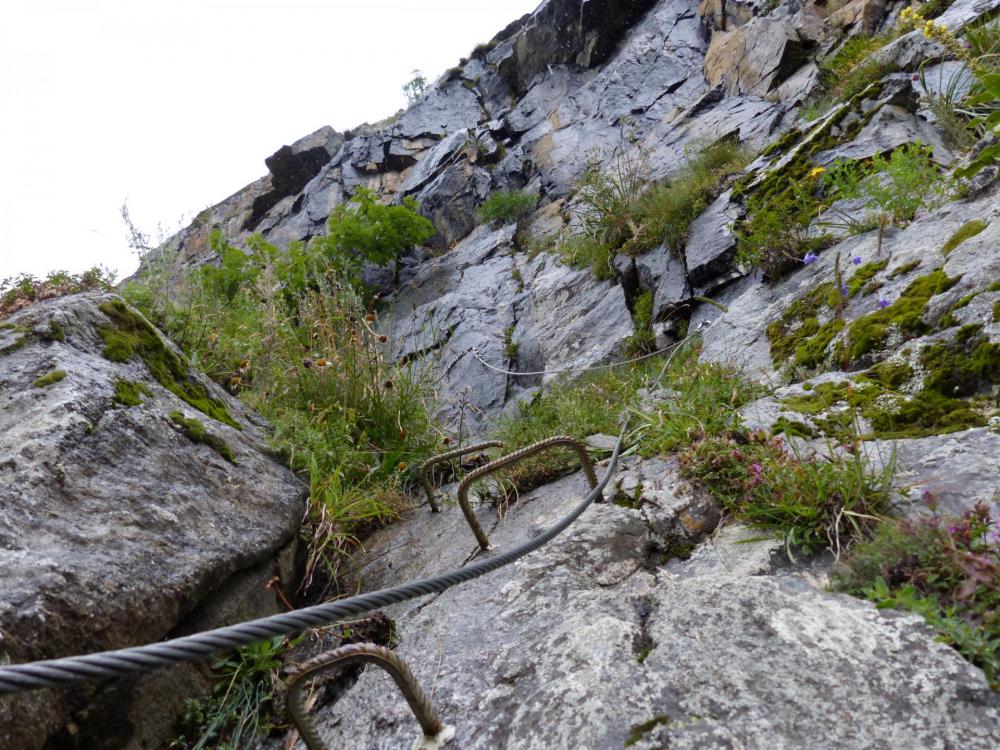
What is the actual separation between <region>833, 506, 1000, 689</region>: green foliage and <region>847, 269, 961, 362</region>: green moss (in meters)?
1.53

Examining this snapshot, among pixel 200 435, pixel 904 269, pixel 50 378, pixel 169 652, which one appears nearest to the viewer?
pixel 169 652

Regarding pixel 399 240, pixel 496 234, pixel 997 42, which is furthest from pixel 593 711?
pixel 399 240

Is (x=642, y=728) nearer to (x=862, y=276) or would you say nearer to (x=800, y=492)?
(x=800, y=492)

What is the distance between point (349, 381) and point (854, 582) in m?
3.11

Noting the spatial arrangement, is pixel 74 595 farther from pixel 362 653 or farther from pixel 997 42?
pixel 997 42

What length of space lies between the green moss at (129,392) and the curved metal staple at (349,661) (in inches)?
63.5

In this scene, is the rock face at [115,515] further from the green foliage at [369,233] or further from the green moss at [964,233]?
the green foliage at [369,233]

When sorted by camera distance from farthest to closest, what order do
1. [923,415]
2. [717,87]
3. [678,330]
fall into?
[717,87], [678,330], [923,415]

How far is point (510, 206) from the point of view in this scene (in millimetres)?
12141

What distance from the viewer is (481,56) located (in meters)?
20.3

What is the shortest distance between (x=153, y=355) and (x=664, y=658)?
281cm

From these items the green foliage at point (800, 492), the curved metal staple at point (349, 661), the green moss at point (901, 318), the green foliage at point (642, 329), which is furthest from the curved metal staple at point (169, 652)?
the green foliage at point (642, 329)

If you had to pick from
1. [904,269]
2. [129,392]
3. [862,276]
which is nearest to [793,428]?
[904,269]

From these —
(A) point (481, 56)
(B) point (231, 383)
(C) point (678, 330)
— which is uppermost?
(A) point (481, 56)
